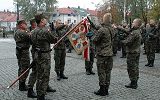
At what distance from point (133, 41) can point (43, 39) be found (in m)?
2.85

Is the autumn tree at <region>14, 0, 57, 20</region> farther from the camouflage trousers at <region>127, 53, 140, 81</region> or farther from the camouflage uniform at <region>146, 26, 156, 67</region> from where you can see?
the camouflage trousers at <region>127, 53, 140, 81</region>

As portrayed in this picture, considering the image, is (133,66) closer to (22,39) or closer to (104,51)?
(104,51)

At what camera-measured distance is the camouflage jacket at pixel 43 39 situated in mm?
7031

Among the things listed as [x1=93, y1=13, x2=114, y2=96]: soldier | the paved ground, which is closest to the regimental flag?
the paved ground

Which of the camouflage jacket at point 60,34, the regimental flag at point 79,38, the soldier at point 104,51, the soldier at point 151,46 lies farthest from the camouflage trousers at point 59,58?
the soldier at point 151,46

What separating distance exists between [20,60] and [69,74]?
9.84ft

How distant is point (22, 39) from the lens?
8.12m

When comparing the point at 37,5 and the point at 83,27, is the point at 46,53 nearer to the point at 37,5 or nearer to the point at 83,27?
the point at 83,27

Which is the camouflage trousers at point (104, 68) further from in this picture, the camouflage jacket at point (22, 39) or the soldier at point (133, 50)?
the camouflage jacket at point (22, 39)

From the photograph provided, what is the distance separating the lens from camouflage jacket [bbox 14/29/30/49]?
317 inches

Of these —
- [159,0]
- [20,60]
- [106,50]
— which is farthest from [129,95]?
[159,0]

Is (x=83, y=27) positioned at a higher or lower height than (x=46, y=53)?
higher

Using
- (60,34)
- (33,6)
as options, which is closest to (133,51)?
(60,34)

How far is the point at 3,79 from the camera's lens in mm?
10117
